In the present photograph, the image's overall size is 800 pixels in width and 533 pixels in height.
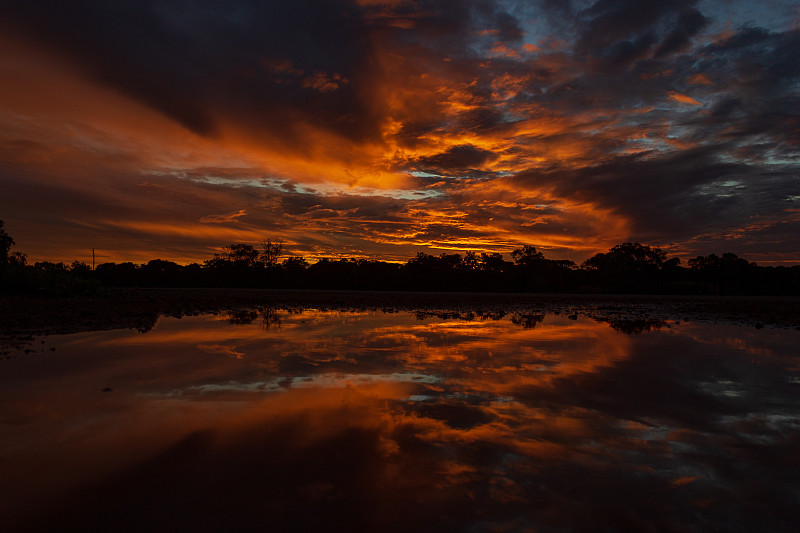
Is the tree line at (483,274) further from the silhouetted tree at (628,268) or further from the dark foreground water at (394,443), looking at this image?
the dark foreground water at (394,443)

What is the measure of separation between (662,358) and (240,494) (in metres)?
10.2

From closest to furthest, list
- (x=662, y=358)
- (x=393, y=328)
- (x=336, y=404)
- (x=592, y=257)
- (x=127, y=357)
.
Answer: (x=336, y=404) < (x=127, y=357) < (x=662, y=358) < (x=393, y=328) < (x=592, y=257)

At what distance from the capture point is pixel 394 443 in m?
4.82

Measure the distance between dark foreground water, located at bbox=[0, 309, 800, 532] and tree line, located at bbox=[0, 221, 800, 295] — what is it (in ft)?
216

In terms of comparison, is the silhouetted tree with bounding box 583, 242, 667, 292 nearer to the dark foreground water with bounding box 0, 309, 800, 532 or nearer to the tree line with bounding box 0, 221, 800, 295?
the tree line with bounding box 0, 221, 800, 295

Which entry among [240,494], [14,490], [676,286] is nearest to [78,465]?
[14,490]

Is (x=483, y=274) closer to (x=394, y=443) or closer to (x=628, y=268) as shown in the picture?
(x=628, y=268)

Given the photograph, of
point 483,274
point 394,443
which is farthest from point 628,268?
point 394,443

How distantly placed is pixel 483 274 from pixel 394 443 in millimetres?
79966

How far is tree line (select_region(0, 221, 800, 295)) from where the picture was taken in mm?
65562

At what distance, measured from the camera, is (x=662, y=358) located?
1021cm

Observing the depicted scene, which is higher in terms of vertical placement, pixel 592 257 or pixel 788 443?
pixel 592 257

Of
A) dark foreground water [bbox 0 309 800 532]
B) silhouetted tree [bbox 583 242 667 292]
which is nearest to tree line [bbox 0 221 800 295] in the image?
silhouetted tree [bbox 583 242 667 292]

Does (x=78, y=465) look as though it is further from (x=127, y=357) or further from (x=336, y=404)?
(x=127, y=357)
